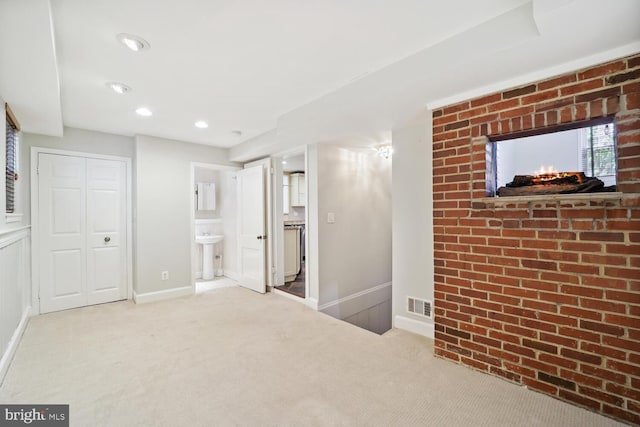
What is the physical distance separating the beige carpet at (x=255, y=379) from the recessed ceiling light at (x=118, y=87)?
2280 millimetres

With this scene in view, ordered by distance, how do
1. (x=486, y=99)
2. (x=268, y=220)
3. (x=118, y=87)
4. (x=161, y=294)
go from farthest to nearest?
(x=268, y=220), (x=161, y=294), (x=118, y=87), (x=486, y=99)

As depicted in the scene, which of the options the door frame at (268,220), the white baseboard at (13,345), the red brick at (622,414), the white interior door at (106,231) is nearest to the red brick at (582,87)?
the red brick at (622,414)

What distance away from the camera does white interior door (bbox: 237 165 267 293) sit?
14.1ft

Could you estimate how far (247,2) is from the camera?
1485 mm

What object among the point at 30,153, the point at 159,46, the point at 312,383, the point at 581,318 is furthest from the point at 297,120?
the point at 30,153

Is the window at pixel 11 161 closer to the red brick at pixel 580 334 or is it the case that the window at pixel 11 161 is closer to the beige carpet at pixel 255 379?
the beige carpet at pixel 255 379

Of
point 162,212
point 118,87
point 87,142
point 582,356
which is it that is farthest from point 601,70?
point 87,142

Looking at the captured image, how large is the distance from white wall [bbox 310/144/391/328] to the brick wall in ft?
5.28

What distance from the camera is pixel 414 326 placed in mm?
2820

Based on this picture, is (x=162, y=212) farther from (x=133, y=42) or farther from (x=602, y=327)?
A: (x=602, y=327)

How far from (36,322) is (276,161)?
3.42 meters

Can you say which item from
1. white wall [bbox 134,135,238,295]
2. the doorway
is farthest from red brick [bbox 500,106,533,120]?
white wall [bbox 134,135,238,295]

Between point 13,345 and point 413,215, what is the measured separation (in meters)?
3.74

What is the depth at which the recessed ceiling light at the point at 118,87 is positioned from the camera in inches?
94.4
